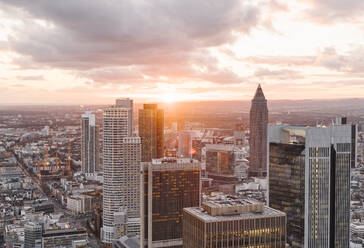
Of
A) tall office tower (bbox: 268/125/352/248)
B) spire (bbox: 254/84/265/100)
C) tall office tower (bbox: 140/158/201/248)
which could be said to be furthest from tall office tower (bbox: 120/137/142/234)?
spire (bbox: 254/84/265/100)

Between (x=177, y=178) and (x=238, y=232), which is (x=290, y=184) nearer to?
(x=177, y=178)

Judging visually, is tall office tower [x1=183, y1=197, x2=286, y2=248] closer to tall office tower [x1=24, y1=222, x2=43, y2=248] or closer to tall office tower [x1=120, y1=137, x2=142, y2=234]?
tall office tower [x1=24, y1=222, x2=43, y2=248]

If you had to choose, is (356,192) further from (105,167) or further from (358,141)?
(105,167)

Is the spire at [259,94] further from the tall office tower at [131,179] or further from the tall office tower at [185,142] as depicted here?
the tall office tower at [131,179]

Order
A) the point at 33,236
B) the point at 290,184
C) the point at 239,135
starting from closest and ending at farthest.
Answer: the point at 290,184, the point at 33,236, the point at 239,135

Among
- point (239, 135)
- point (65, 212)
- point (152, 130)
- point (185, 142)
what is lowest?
point (65, 212)

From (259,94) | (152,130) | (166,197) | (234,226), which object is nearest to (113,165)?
(152,130)

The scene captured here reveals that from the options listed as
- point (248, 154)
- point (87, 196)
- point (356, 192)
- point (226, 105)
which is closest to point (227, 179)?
point (248, 154)

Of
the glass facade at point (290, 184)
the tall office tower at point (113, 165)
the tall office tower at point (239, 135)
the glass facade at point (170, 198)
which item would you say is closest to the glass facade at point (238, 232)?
the glass facade at point (290, 184)
